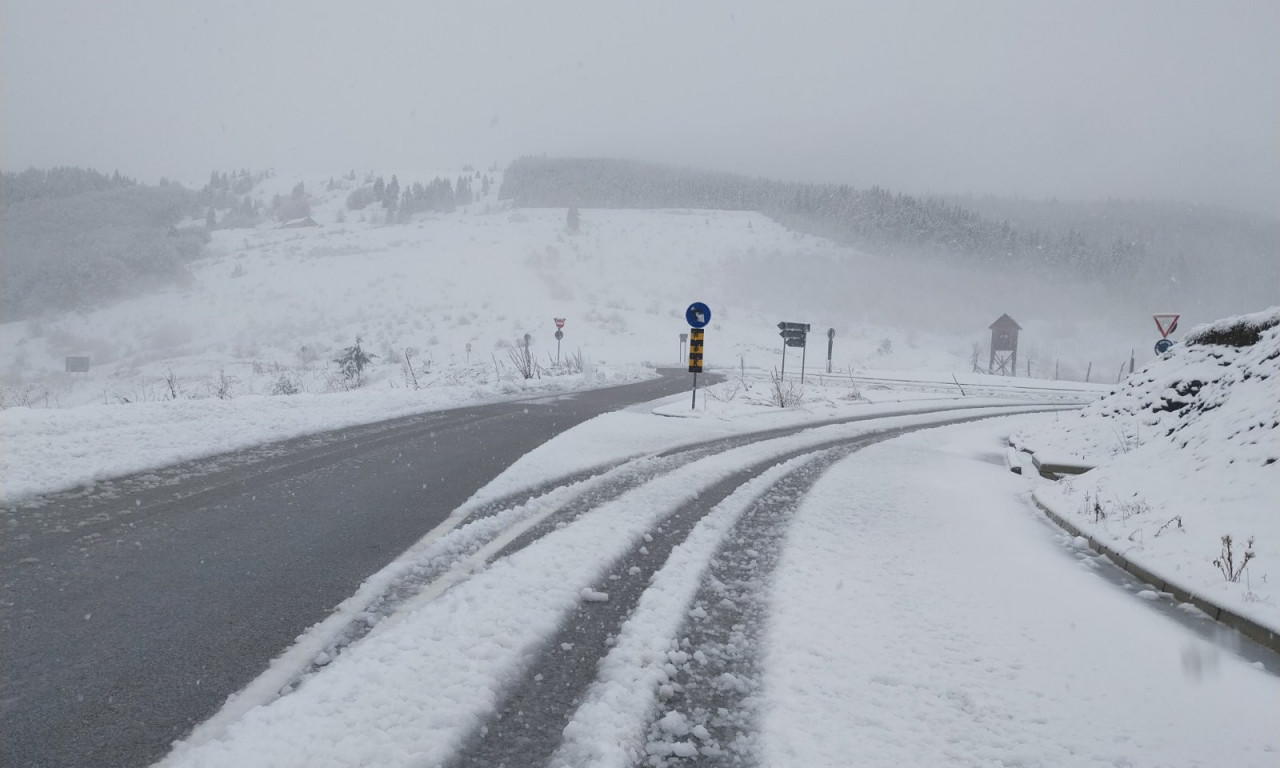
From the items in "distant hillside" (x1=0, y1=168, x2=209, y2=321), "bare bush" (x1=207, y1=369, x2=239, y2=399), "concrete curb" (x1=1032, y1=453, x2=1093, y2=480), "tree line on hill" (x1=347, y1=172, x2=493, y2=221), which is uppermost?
"tree line on hill" (x1=347, y1=172, x2=493, y2=221)

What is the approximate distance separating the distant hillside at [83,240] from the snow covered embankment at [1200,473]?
62.0 metres

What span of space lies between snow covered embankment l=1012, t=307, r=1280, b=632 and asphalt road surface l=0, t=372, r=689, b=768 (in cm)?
531

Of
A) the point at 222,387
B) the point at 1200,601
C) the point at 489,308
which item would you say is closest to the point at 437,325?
the point at 489,308

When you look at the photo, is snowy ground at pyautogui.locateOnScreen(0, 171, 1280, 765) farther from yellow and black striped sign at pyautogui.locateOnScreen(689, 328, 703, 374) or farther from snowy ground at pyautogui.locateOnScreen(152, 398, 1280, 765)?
yellow and black striped sign at pyautogui.locateOnScreen(689, 328, 703, 374)

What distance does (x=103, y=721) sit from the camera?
2244mm

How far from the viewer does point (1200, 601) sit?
3904 millimetres

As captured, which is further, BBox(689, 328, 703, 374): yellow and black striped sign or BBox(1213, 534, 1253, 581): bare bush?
BBox(689, 328, 703, 374): yellow and black striped sign

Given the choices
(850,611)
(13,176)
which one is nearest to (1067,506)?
(850,611)

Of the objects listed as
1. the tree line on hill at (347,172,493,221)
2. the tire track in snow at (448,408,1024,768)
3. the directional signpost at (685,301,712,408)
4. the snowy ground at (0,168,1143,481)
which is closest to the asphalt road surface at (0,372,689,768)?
the tire track in snow at (448,408,1024,768)

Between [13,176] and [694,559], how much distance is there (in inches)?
4629

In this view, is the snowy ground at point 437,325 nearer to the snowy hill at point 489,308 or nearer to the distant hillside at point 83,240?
the snowy hill at point 489,308

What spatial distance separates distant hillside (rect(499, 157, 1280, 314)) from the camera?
90.1 m

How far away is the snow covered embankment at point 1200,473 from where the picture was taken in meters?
4.14

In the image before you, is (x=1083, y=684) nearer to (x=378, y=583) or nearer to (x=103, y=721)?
(x=378, y=583)
